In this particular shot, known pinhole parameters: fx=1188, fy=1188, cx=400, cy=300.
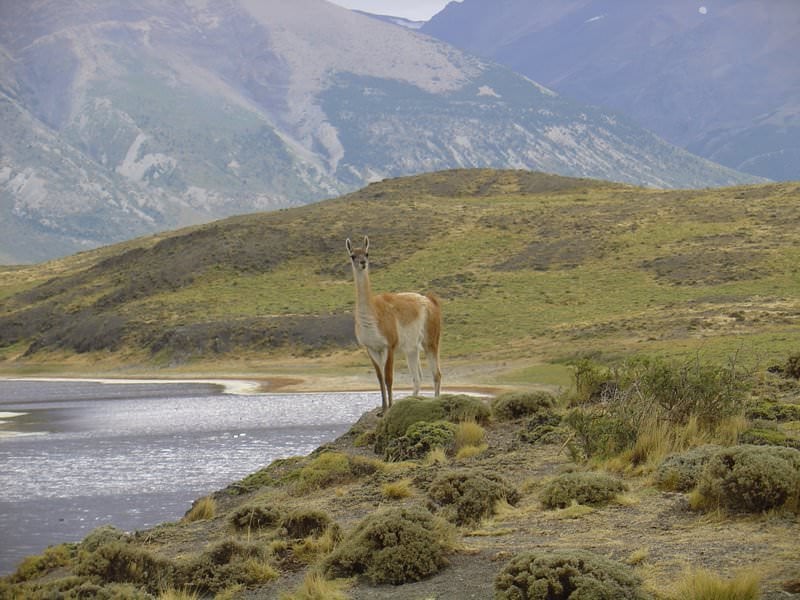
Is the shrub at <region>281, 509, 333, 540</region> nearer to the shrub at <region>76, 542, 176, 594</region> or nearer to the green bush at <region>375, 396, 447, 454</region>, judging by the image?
the shrub at <region>76, 542, 176, 594</region>

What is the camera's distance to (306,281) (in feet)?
259

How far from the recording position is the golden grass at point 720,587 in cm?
875

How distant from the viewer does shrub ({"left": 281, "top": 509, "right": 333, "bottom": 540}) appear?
533 inches

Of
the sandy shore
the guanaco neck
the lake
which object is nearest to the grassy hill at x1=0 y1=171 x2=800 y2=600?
the guanaco neck

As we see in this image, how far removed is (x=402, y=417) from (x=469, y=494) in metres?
7.31

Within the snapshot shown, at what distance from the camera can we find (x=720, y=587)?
879 centimetres

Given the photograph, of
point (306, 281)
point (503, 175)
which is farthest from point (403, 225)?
point (503, 175)

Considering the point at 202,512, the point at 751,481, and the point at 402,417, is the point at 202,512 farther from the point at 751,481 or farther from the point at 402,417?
the point at 751,481

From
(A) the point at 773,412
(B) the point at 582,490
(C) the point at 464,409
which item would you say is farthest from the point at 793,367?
(B) the point at 582,490

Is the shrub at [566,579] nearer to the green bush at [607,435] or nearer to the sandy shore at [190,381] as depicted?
the green bush at [607,435]

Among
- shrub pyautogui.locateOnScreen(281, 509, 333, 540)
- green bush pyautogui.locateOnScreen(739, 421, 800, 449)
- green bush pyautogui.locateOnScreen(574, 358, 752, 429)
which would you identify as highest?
green bush pyautogui.locateOnScreen(574, 358, 752, 429)

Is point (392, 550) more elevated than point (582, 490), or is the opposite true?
point (582, 490)

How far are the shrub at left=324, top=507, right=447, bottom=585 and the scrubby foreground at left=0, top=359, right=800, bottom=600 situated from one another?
19 mm

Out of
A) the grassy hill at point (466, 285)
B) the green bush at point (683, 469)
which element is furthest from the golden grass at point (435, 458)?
the grassy hill at point (466, 285)
